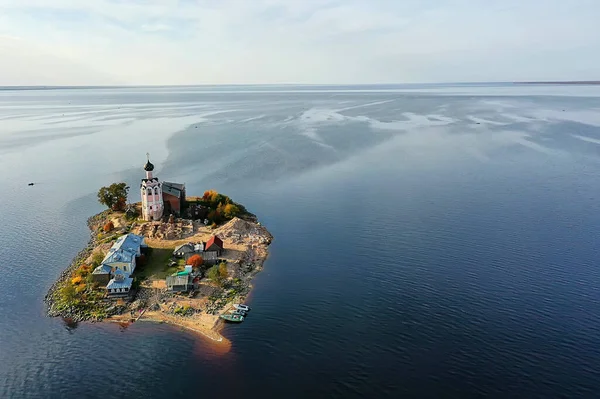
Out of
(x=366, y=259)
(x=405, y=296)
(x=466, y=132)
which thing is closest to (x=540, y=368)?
(x=405, y=296)

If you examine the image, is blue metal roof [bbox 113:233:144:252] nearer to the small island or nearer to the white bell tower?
the small island

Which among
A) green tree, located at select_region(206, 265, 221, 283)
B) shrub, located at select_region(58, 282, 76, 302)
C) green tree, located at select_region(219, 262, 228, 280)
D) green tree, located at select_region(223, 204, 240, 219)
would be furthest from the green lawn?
green tree, located at select_region(223, 204, 240, 219)

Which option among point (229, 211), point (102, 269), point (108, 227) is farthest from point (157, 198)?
point (102, 269)

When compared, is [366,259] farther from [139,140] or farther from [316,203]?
[139,140]

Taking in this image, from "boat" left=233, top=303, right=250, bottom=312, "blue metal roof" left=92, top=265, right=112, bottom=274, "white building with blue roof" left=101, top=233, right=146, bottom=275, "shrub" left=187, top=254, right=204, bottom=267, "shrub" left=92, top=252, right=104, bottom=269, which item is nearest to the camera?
"boat" left=233, top=303, right=250, bottom=312

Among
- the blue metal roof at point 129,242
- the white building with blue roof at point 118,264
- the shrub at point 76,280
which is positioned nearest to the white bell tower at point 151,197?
the blue metal roof at point 129,242

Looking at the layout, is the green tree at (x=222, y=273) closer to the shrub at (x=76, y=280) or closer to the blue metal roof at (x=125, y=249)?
Result: the blue metal roof at (x=125, y=249)
